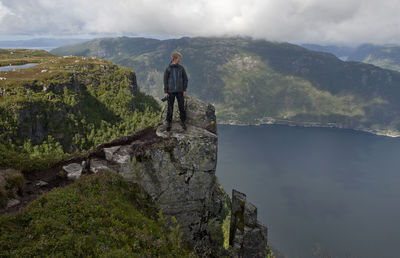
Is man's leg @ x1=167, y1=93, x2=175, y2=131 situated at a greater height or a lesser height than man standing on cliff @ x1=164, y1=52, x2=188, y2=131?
lesser

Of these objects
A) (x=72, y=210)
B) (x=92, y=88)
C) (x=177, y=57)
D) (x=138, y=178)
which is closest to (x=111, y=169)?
(x=138, y=178)

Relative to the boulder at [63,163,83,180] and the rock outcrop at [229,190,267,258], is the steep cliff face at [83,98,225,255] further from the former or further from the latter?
the rock outcrop at [229,190,267,258]

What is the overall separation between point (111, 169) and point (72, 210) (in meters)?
6.13

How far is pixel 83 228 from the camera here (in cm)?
969

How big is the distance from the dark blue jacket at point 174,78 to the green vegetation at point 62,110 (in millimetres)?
52340

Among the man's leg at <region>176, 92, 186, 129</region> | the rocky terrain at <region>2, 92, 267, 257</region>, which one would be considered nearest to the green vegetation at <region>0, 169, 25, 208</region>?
the rocky terrain at <region>2, 92, 267, 257</region>

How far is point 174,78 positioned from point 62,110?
443 feet

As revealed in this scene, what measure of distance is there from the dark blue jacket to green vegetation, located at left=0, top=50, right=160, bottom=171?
172 feet

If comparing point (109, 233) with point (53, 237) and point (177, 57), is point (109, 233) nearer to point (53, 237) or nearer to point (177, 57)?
point (53, 237)

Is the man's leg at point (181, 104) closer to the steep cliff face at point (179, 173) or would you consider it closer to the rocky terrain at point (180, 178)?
the rocky terrain at point (180, 178)

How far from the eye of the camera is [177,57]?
60.2ft

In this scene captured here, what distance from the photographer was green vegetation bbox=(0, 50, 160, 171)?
329ft

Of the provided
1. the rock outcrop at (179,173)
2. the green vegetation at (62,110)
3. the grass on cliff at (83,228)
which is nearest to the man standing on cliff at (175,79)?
the rock outcrop at (179,173)

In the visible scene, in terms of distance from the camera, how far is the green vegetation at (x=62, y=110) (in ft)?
329
